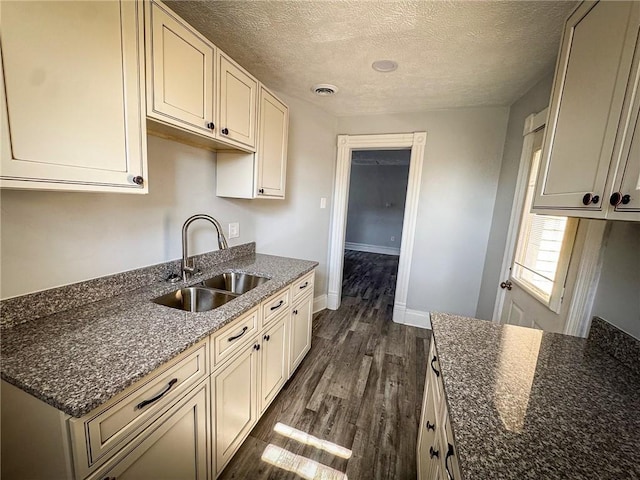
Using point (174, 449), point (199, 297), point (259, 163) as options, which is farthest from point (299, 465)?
point (259, 163)

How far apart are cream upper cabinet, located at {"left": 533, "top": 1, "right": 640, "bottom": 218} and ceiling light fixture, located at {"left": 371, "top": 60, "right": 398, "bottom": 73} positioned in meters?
0.97

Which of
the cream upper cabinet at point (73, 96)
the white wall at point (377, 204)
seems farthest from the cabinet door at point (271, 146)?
the white wall at point (377, 204)

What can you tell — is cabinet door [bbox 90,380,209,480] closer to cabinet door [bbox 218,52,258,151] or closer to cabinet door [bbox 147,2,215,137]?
cabinet door [bbox 147,2,215,137]

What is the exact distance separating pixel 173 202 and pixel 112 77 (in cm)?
79

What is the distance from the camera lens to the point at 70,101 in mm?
813

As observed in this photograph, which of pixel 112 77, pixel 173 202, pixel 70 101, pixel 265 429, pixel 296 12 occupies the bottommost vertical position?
pixel 265 429

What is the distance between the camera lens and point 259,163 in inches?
71.5

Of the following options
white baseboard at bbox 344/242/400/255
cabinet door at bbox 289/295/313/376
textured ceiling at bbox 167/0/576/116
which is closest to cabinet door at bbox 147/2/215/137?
textured ceiling at bbox 167/0/576/116

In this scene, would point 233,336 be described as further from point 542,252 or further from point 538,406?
point 542,252

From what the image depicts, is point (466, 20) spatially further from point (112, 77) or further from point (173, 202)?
point (173, 202)

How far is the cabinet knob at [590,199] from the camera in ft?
2.59

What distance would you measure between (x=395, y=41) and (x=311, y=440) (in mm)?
2475

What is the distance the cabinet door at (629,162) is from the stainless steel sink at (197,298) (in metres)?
1.60

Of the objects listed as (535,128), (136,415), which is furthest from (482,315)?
(136,415)
